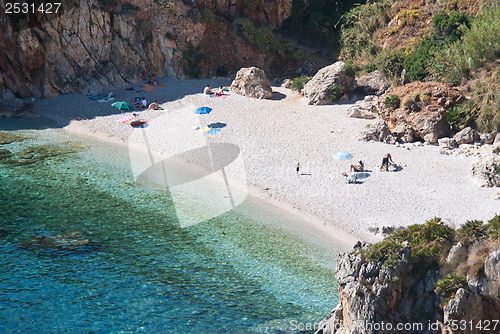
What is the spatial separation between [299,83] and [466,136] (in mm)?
14279

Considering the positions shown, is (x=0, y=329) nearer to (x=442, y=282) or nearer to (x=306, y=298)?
(x=306, y=298)

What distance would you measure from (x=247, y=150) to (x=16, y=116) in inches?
729

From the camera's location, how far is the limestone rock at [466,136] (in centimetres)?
2922

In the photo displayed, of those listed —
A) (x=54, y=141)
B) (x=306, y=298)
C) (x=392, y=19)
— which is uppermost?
(x=392, y=19)

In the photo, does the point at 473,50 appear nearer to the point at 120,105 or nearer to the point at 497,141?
the point at 497,141

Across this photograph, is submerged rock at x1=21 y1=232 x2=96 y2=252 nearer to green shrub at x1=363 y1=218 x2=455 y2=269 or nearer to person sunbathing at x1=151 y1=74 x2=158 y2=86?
green shrub at x1=363 y1=218 x2=455 y2=269

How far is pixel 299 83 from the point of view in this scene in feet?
130

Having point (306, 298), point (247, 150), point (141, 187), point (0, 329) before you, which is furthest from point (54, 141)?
point (306, 298)

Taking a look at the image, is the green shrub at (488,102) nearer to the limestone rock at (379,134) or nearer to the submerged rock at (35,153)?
the limestone rock at (379,134)

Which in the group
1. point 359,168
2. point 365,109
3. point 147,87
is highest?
point 147,87

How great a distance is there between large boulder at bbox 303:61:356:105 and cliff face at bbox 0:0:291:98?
310 inches

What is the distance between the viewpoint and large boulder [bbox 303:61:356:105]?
36.8 meters

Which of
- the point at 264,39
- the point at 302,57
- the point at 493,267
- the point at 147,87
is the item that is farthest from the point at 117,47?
the point at 493,267

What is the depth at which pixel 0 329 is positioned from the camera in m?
16.0
